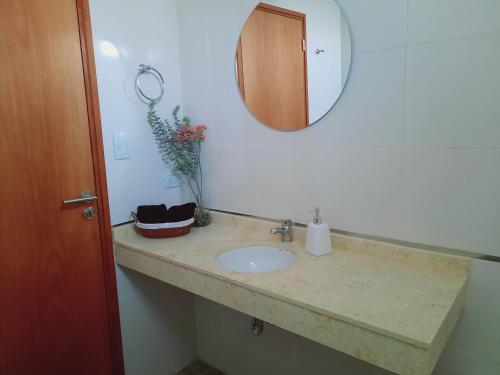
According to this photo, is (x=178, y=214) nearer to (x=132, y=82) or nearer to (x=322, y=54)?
(x=132, y=82)

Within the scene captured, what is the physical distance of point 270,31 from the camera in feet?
5.03

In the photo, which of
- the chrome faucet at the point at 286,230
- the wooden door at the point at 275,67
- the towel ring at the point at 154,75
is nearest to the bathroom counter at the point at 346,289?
the chrome faucet at the point at 286,230

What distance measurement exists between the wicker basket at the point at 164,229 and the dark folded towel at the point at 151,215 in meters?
0.02

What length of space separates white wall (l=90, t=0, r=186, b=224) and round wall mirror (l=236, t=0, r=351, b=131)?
42cm

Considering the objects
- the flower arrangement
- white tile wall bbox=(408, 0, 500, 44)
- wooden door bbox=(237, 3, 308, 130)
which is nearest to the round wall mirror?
wooden door bbox=(237, 3, 308, 130)

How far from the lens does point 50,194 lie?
4.65 feet

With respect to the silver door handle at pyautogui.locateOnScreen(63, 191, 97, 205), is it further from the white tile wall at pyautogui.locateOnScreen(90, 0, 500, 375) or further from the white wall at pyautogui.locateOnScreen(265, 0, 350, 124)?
the white wall at pyautogui.locateOnScreen(265, 0, 350, 124)

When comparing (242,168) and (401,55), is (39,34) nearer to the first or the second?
(242,168)

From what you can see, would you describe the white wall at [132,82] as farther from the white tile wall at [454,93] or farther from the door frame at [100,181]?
the white tile wall at [454,93]

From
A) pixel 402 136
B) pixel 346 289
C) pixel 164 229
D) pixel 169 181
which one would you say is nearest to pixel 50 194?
pixel 164 229

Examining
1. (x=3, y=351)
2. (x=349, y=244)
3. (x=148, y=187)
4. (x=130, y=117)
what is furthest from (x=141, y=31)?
(x=3, y=351)

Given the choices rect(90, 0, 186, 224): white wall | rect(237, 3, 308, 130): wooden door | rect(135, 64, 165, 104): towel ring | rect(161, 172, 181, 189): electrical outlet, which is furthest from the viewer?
rect(161, 172, 181, 189): electrical outlet

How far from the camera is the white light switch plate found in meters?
1.64

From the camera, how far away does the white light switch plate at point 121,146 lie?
1.64m
